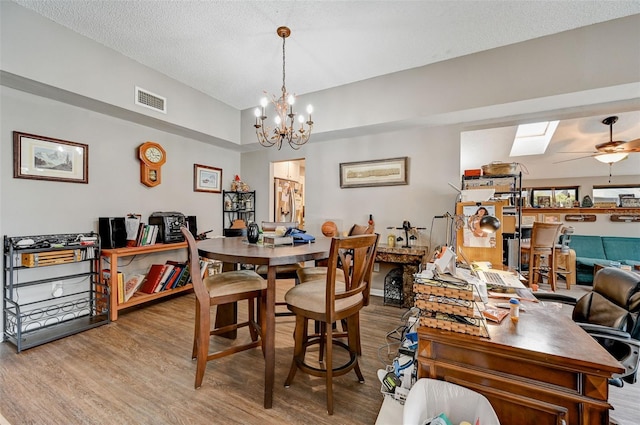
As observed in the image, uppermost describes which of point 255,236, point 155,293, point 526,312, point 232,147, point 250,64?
point 250,64

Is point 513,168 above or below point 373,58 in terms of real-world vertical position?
below

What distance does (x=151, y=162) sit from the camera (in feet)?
11.1

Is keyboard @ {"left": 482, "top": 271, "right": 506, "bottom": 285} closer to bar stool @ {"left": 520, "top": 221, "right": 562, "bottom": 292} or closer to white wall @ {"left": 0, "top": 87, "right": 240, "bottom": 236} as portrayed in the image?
bar stool @ {"left": 520, "top": 221, "right": 562, "bottom": 292}

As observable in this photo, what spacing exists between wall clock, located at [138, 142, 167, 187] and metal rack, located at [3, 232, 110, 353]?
0.95 meters

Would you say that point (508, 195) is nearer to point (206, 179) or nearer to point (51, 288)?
point (206, 179)

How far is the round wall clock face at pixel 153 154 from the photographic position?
3.37 m

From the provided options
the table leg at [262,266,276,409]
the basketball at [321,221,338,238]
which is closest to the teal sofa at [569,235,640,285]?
the basketball at [321,221,338,238]

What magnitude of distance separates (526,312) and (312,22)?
103 inches

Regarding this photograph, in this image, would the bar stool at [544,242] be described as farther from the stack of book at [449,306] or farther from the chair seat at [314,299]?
the stack of book at [449,306]

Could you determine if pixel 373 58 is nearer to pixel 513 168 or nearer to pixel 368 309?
pixel 513 168

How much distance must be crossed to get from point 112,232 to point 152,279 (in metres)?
0.70

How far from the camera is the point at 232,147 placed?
450 centimetres

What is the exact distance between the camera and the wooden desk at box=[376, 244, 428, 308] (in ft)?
10.2

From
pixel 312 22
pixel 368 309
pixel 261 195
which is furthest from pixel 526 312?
pixel 261 195
